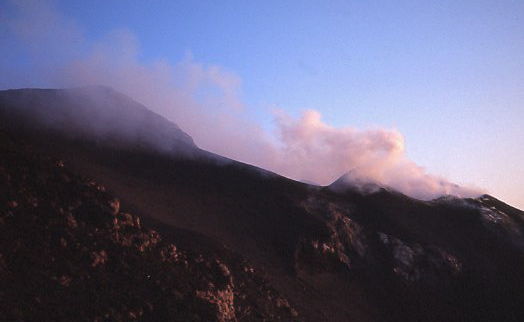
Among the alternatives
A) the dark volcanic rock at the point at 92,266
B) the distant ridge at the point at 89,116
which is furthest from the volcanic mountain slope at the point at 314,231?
the dark volcanic rock at the point at 92,266

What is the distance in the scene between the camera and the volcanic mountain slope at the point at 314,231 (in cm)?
3866

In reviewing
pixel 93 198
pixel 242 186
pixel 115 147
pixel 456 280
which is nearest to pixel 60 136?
pixel 115 147

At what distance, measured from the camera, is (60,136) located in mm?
45312

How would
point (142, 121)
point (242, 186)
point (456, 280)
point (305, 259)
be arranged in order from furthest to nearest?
point (142, 121), point (242, 186), point (456, 280), point (305, 259)

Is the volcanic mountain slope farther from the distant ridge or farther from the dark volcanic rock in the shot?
the dark volcanic rock

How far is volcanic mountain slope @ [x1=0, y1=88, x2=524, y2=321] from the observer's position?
38656mm

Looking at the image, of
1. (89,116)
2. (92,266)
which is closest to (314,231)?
(92,266)

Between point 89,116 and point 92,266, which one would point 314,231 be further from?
point 89,116

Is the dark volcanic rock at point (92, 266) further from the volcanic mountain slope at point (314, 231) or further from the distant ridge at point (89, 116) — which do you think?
the distant ridge at point (89, 116)

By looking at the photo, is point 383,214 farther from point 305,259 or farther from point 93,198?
point 93,198

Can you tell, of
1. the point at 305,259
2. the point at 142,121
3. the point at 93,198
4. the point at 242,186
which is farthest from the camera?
the point at 142,121

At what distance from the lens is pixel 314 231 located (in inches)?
1863

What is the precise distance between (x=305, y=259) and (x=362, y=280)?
24.9 feet

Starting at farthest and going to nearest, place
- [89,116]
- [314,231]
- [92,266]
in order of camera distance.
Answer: [89,116] < [314,231] < [92,266]
